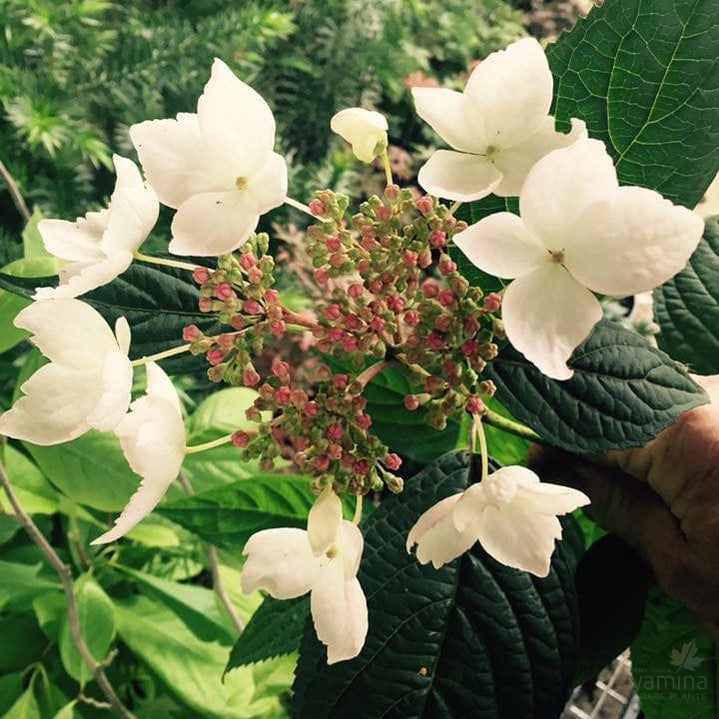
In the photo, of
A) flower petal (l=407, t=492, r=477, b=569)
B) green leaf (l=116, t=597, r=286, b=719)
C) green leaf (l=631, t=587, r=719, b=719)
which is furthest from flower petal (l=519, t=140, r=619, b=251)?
green leaf (l=116, t=597, r=286, b=719)

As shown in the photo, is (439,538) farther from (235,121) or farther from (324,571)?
(235,121)

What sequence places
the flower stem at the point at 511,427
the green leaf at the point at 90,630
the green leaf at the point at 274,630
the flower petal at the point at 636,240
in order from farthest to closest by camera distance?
the green leaf at the point at 90,630 → the green leaf at the point at 274,630 → the flower stem at the point at 511,427 → the flower petal at the point at 636,240

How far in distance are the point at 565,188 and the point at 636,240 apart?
0.03 meters

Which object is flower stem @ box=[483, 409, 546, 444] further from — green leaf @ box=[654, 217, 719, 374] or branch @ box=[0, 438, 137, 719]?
branch @ box=[0, 438, 137, 719]

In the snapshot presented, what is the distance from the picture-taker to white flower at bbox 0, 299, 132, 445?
0.85ft

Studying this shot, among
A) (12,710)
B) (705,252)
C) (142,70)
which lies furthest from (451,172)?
(142,70)

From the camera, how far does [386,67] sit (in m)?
1.92

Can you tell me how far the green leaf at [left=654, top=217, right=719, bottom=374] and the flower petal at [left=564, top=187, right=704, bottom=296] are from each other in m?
0.13

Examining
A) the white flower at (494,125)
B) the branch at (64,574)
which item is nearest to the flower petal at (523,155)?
the white flower at (494,125)

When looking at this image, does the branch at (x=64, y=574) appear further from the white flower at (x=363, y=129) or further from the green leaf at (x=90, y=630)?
the white flower at (x=363, y=129)

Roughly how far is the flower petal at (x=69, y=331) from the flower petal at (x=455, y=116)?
0.14 meters

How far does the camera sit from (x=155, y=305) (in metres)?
0.36

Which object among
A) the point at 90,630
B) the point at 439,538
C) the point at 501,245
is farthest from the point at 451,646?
the point at 90,630

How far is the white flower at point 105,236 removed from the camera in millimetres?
262
